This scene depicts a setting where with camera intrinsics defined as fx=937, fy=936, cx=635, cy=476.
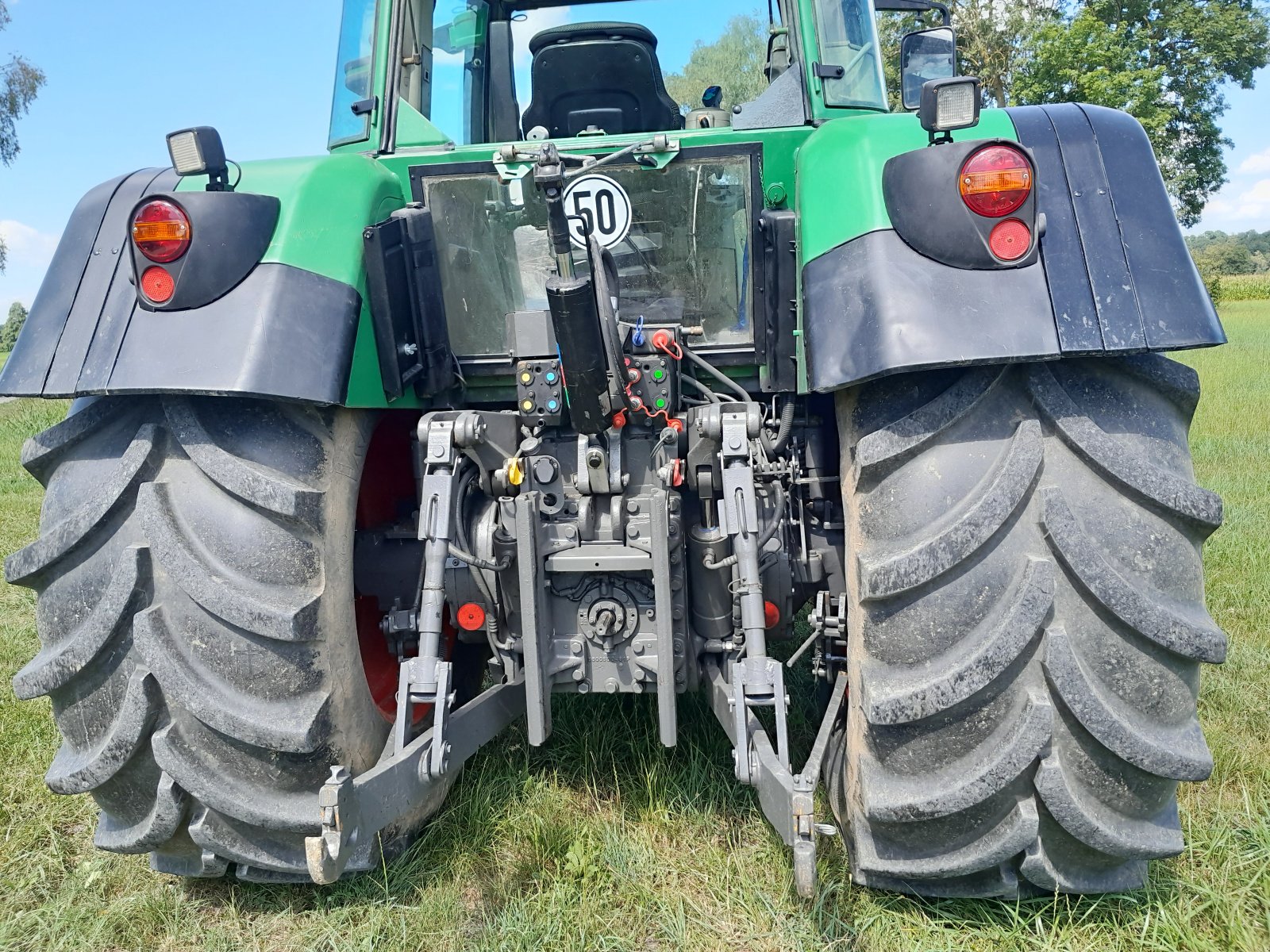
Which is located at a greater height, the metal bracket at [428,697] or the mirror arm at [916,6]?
the mirror arm at [916,6]

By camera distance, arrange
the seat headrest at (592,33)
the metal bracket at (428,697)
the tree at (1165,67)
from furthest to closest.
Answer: the tree at (1165,67) → the seat headrest at (592,33) → the metal bracket at (428,697)

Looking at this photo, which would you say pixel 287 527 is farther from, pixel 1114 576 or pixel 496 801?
pixel 1114 576

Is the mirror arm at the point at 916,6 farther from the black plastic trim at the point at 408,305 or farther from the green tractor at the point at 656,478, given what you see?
the black plastic trim at the point at 408,305

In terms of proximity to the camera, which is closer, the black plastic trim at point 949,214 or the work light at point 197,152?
the black plastic trim at point 949,214

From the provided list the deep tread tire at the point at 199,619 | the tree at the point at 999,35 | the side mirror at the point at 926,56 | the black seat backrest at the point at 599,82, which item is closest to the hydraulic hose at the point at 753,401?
the deep tread tire at the point at 199,619

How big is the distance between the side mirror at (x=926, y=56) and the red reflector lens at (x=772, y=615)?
5.73 feet

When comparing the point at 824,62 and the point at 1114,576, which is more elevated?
the point at 824,62

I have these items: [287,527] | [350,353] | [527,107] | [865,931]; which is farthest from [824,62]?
[865,931]

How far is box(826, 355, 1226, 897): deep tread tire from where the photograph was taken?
193 cm

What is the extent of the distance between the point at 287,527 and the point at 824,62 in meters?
2.17

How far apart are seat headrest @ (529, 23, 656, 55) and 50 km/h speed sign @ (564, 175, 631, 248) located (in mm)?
1330

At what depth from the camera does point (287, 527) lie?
7.07 ft

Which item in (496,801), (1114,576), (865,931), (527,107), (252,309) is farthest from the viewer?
(527,107)

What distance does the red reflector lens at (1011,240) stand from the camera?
6.49ft
